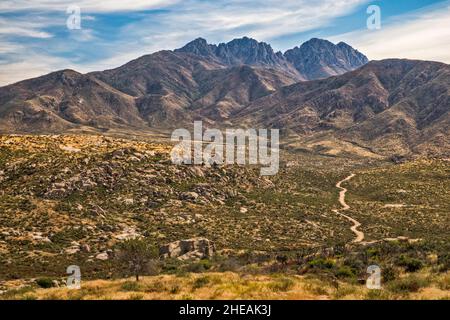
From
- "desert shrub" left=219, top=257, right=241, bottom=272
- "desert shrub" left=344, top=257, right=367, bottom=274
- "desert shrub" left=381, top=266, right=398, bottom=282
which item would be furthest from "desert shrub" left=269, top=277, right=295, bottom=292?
"desert shrub" left=219, top=257, right=241, bottom=272

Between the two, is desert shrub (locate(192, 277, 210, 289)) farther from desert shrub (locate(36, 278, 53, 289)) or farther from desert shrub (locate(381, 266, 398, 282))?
desert shrub (locate(36, 278, 53, 289))

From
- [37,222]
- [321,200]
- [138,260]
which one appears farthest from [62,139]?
[138,260]

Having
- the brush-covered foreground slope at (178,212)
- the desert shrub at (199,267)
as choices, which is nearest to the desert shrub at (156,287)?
the brush-covered foreground slope at (178,212)

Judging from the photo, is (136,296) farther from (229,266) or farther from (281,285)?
(229,266)

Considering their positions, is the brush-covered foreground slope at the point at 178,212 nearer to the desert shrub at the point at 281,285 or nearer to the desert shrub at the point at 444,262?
the desert shrub at the point at 444,262

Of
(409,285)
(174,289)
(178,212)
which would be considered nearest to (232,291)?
(174,289)

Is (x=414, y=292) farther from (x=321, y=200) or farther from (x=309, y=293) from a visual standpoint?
(x=321, y=200)
